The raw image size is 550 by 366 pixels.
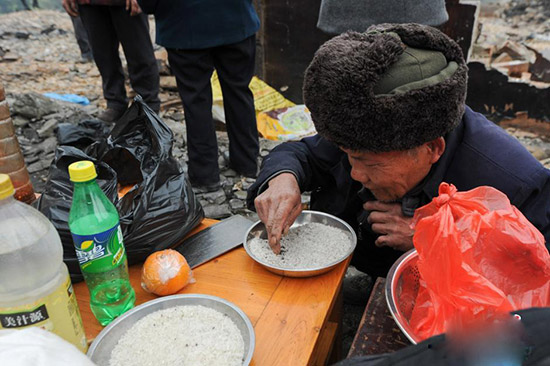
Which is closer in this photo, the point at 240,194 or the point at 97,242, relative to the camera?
the point at 97,242

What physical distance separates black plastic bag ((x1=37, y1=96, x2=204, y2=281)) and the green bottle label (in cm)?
27

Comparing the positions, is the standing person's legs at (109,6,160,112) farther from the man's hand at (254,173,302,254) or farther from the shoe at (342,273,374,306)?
the man's hand at (254,173,302,254)

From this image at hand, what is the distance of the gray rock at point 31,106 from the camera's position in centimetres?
485

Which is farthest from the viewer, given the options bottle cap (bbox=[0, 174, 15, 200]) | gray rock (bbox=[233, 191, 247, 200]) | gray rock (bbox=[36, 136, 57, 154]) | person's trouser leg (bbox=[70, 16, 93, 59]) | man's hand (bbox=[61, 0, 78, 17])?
person's trouser leg (bbox=[70, 16, 93, 59])

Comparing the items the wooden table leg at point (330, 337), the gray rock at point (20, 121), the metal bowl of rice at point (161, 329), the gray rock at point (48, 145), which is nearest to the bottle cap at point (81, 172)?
the metal bowl of rice at point (161, 329)

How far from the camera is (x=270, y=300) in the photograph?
127 cm

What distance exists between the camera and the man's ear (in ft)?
4.36

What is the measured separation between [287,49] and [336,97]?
4491mm

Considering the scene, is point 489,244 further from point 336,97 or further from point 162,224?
point 162,224

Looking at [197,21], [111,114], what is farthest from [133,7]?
[111,114]

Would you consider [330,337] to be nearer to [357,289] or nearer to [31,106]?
[357,289]

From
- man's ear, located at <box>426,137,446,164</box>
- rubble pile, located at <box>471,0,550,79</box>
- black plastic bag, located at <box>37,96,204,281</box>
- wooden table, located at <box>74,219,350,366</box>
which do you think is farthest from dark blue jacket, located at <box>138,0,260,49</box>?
rubble pile, located at <box>471,0,550,79</box>

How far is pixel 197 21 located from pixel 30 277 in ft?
8.22

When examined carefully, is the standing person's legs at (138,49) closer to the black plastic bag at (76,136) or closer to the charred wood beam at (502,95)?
the black plastic bag at (76,136)
